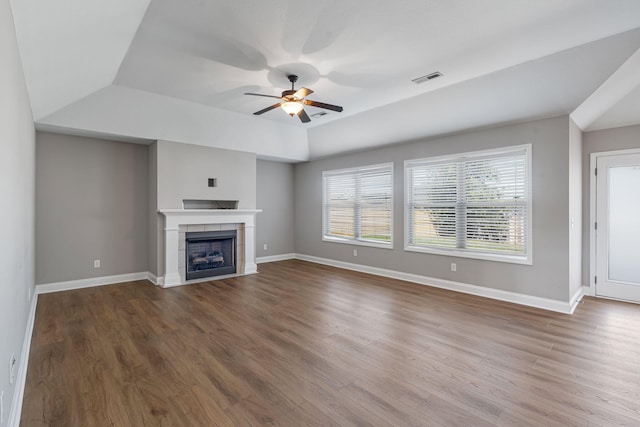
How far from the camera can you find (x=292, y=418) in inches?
78.3

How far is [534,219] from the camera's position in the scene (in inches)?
168

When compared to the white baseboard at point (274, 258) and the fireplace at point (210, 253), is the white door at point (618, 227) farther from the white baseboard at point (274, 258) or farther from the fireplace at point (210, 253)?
the fireplace at point (210, 253)

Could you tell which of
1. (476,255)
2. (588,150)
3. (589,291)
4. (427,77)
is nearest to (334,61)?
(427,77)

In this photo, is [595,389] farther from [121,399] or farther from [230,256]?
[230,256]

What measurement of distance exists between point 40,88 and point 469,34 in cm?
448

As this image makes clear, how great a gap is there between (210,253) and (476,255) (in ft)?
15.7

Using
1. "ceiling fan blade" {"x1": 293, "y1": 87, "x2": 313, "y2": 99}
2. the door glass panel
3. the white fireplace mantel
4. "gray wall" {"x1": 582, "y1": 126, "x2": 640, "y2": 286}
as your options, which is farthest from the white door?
the white fireplace mantel

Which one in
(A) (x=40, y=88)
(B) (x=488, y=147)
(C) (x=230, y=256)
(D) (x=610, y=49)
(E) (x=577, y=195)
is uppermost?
(D) (x=610, y=49)

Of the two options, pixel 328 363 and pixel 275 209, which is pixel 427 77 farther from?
pixel 275 209

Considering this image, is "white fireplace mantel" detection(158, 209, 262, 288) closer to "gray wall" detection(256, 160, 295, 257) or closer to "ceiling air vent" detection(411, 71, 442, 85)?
"gray wall" detection(256, 160, 295, 257)

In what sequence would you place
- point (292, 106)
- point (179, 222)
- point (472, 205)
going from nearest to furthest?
point (292, 106) < point (472, 205) < point (179, 222)

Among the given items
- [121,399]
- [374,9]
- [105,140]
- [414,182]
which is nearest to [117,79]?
[105,140]

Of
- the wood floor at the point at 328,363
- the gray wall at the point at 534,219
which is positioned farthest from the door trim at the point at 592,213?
the gray wall at the point at 534,219

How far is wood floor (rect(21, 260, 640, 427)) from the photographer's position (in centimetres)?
205
